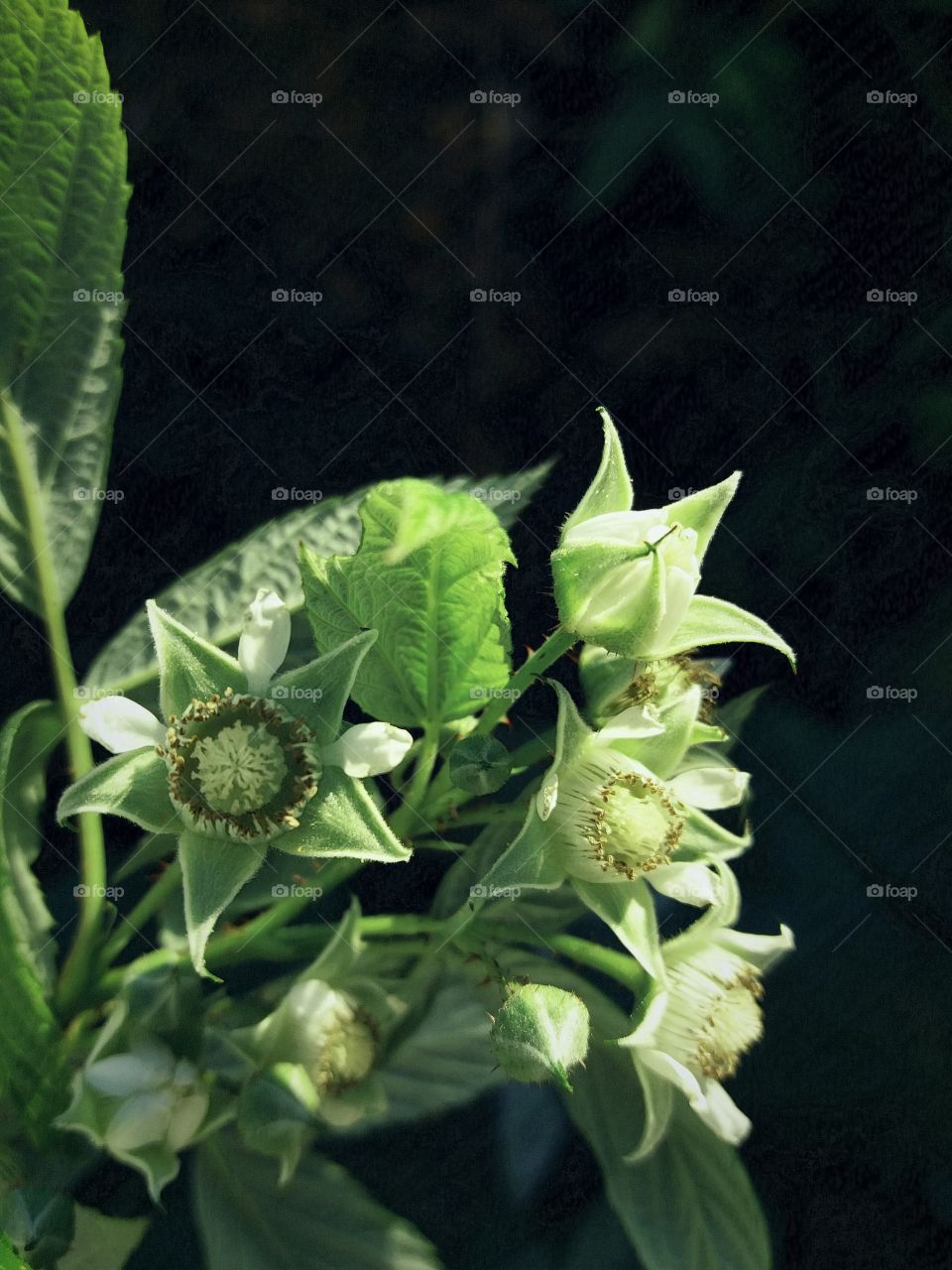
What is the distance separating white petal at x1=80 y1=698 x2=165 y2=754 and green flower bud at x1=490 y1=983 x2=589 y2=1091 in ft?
0.68

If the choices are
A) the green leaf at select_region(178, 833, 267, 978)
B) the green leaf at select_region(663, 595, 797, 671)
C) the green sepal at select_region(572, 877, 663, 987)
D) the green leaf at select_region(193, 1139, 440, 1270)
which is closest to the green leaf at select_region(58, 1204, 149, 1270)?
the green leaf at select_region(193, 1139, 440, 1270)

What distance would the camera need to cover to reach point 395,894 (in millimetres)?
775

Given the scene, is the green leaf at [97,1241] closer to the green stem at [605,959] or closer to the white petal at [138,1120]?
the white petal at [138,1120]

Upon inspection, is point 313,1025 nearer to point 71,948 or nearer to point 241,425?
point 71,948

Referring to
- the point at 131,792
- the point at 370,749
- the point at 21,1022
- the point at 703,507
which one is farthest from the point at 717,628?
the point at 21,1022

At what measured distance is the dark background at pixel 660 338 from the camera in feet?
2.74

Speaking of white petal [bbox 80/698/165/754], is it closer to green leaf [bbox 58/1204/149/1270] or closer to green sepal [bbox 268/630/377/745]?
green sepal [bbox 268/630/377/745]

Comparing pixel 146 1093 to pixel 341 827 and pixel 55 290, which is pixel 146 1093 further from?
pixel 55 290

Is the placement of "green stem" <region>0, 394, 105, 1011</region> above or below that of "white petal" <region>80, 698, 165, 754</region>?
below

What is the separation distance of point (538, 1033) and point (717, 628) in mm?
198

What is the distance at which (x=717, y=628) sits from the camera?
23.0 inches

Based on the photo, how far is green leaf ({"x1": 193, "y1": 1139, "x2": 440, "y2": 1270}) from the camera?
69 cm

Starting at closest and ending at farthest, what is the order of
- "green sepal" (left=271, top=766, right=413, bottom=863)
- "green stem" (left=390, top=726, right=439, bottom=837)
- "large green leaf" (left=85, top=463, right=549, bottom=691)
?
"green sepal" (left=271, top=766, right=413, bottom=863) < "green stem" (left=390, top=726, right=439, bottom=837) < "large green leaf" (left=85, top=463, right=549, bottom=691)

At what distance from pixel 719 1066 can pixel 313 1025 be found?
21 centimetres
